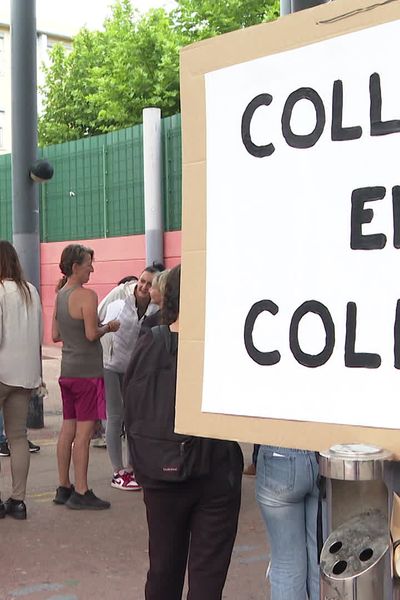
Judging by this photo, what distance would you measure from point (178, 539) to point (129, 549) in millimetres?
1756

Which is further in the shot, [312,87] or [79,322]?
[79,322]

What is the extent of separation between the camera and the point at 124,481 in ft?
20.4

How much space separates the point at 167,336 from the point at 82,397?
2.63 metres

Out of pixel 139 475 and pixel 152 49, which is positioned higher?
pixel 152 49

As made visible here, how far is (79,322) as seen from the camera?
5.75m

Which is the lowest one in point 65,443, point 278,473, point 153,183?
point 65,443

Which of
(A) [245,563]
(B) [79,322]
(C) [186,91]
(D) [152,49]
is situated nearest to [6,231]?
(D) [152,49]

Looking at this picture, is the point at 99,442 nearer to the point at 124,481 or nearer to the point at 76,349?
the point at 124,481

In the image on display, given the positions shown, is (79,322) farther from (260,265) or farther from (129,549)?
(260,265)

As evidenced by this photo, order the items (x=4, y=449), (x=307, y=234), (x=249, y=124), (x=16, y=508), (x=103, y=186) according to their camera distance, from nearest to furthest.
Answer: (x=307, y=234) → (x=249, y=124) → (x=16, y=508) → (x=4, y=449) → (x=103, y=186)

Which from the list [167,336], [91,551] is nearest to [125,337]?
[91,551]

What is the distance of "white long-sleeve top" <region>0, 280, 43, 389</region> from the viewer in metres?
5.39

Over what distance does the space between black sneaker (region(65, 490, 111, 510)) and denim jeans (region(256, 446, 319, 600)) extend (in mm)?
2793

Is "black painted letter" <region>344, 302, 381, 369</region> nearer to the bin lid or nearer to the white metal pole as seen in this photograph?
the bin lid
